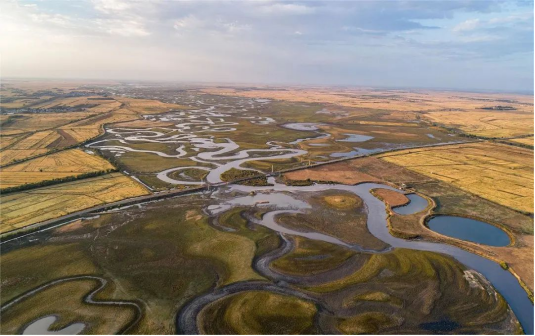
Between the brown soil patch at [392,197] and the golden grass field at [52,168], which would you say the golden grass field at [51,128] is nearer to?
the golden grass field at [52,168]

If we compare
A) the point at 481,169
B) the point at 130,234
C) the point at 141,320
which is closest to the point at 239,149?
the point at 130,234

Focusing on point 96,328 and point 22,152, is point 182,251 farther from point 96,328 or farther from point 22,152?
point 22,152

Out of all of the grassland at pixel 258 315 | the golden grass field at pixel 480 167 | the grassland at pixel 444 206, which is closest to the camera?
the grassland at pixel 444 206

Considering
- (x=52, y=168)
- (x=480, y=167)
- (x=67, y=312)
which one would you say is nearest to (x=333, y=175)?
(x=480, y=167)

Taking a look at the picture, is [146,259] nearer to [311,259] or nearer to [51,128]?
[311,259]

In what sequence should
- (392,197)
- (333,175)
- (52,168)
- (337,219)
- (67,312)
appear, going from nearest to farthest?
(67,312)
(337,219)
(392,197)
(52,168)
(333,175)

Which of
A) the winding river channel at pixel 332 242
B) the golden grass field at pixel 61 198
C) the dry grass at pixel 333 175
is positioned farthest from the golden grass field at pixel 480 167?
the golden grass field at pixel 61 198

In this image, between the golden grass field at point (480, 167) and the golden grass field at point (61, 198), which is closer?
the golden grass field at point (480, 167)
